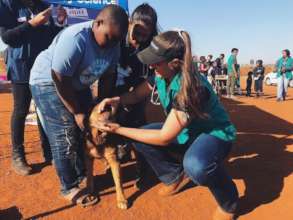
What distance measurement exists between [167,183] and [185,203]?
0.28 m

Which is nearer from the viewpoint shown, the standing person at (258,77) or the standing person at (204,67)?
the standing person at (204,67)

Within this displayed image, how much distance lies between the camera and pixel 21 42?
12.6 ft

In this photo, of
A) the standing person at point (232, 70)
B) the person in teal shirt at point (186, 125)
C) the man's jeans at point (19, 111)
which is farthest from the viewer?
the standing person at point (232, 70)

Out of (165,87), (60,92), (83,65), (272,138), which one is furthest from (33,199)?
(272,138)

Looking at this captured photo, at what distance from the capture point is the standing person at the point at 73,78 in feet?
9.50

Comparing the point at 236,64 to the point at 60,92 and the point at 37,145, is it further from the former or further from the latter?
the point at 60,92

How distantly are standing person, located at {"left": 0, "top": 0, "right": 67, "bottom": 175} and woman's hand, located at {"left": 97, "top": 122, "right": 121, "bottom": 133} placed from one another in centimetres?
133

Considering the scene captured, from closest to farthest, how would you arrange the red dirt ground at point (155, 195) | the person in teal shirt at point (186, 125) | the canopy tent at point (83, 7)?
the person in teal shirt at point (186, 125) < the red dirt ground at point (155, 195) < the canopy tent at point (83, 7)

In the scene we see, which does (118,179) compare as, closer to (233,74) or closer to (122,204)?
(122,204)

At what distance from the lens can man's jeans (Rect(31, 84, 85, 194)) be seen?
129 inches

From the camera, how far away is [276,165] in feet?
14.9

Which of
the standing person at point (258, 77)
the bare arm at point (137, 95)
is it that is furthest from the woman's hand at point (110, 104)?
the standing person at point (258, 77)

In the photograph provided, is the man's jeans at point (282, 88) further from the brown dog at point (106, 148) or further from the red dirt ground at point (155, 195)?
the brown dog at point (106, 148)

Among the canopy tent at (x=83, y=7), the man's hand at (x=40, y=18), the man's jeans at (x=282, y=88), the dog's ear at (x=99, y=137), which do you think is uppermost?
the canopy tent at (x=83, y=7)
